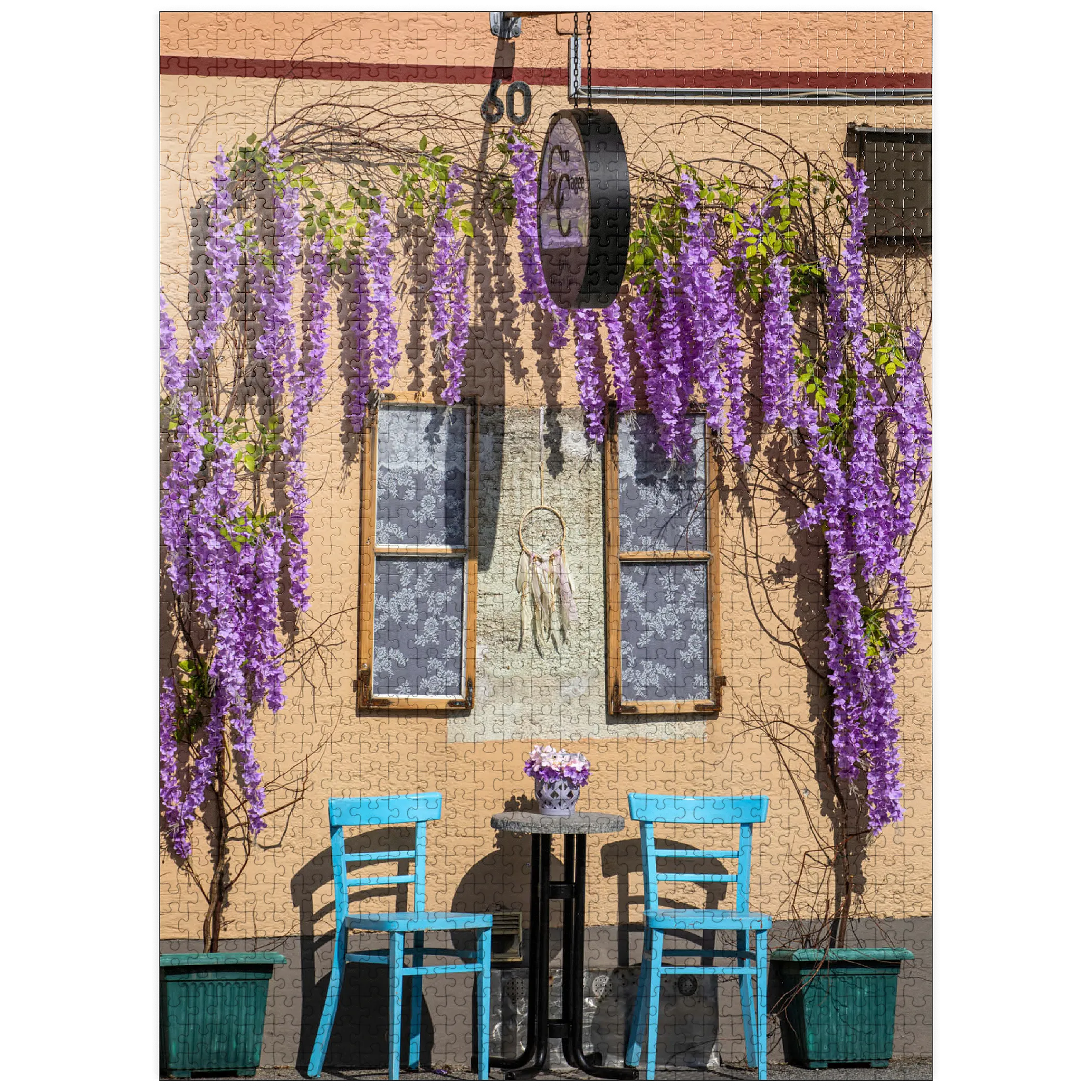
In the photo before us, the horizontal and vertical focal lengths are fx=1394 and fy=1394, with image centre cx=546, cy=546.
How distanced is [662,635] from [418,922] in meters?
1.38

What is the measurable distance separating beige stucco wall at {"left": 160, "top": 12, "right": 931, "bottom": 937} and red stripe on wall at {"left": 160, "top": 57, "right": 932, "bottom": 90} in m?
0.03

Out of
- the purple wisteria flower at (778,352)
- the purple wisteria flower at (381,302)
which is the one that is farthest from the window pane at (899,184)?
the purple wisteria flower at (381,302)

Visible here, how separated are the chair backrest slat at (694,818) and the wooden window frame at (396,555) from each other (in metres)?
0.75

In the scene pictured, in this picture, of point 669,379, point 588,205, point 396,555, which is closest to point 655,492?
point 669,379

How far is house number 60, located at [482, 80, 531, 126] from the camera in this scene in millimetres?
5156

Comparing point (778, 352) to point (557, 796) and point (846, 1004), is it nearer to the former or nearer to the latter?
point (557, 796)

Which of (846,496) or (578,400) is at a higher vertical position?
(578,400)

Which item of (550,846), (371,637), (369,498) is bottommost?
(550,846)

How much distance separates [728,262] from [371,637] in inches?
77.2

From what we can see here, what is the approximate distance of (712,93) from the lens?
5180 millimetres

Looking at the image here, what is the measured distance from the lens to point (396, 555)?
16.7 ft

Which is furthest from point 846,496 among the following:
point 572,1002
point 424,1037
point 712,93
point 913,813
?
point 424,1037

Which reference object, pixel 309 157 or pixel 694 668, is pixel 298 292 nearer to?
pixel 309 157

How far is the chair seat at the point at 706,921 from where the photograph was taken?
4.71m
